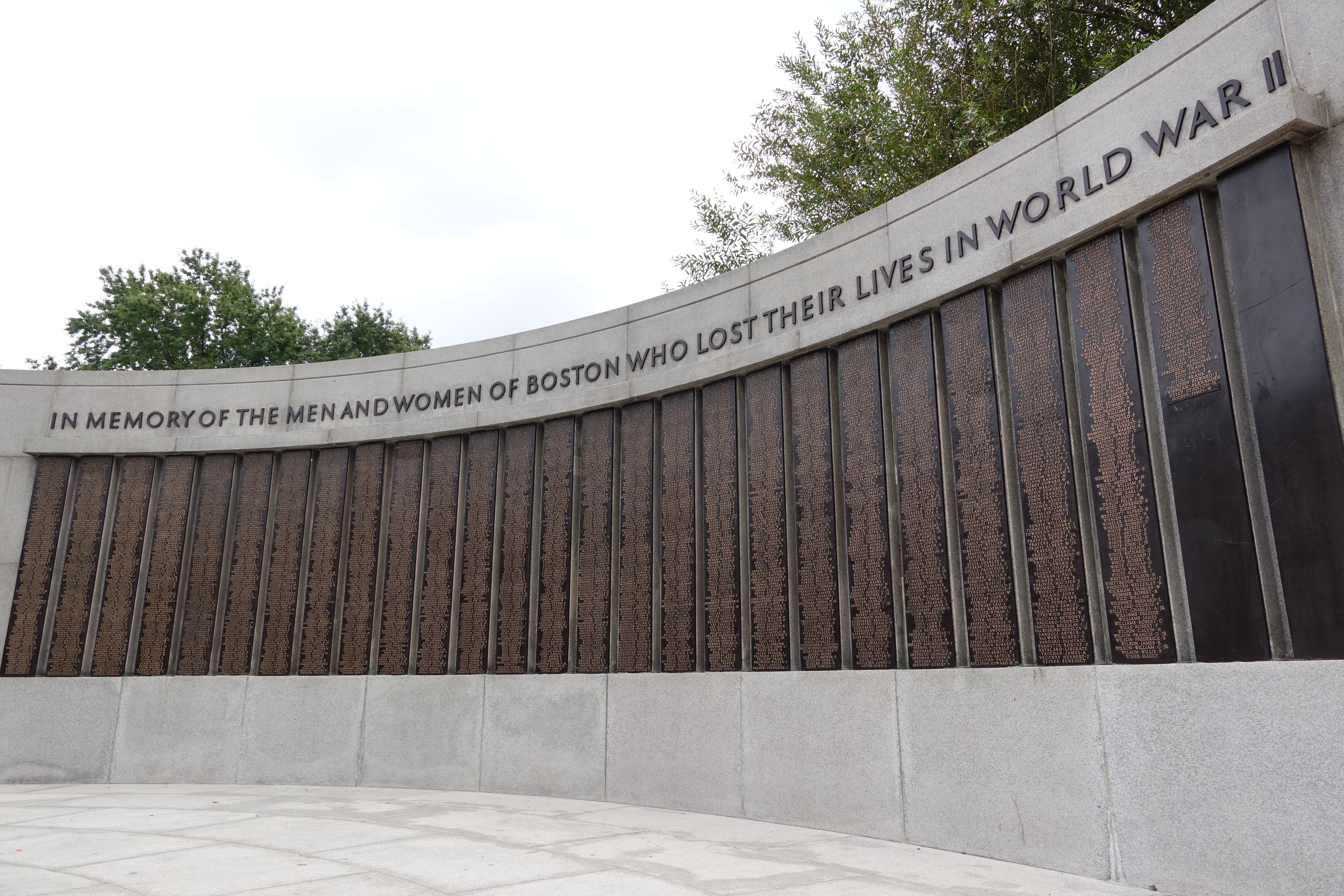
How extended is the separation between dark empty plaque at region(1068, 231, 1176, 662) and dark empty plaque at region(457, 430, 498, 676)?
7.88 m

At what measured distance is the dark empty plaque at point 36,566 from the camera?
43.9 feet

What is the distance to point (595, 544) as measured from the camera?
38.3 ft

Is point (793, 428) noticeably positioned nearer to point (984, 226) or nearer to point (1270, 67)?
point (984, 226)

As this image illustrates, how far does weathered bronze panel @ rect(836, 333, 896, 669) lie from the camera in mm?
8844

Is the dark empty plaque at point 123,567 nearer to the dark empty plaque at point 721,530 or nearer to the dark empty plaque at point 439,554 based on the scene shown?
the dark empty plaque at point 439,554

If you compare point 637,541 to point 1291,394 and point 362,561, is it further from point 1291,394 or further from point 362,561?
point 1291,394

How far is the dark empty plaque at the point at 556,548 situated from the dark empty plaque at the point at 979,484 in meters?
5.33

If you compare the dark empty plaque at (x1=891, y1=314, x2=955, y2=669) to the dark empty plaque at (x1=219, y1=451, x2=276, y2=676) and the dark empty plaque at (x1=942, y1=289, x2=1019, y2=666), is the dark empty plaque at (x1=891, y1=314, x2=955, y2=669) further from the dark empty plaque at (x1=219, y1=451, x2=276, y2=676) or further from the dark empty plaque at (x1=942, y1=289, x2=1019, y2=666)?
the dark empty plaque at (x1=219, y1=451, x2=276, y2=676)

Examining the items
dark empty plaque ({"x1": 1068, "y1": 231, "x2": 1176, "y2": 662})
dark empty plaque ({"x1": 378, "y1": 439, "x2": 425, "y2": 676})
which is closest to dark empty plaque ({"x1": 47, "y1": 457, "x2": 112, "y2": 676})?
dark empty plaque ({"x1": 378, "y1": 439, "x2": 425, "y2": 676})

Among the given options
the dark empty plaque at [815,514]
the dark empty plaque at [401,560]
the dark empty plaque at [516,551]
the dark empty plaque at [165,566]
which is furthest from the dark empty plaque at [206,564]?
the dark empty plaque at [815,514]

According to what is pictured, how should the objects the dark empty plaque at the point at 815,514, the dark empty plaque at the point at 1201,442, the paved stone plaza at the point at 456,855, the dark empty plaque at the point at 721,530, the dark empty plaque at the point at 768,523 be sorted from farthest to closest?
the dark empty plaque at the point at 721,530 < the dark empty plaque at the point at 768,523 < the dark empty plaque at the point at 815,514 < the paved stone plaza at the point at 456,855 < the dark empty plaque at the point at 1201,442

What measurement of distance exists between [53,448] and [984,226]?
1372 centimetres

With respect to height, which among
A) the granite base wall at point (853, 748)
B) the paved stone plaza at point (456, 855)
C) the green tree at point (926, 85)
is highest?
the green tree at point (926, 85)

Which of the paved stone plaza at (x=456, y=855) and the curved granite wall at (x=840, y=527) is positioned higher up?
the curved granite wall at (x=840, y=527)
